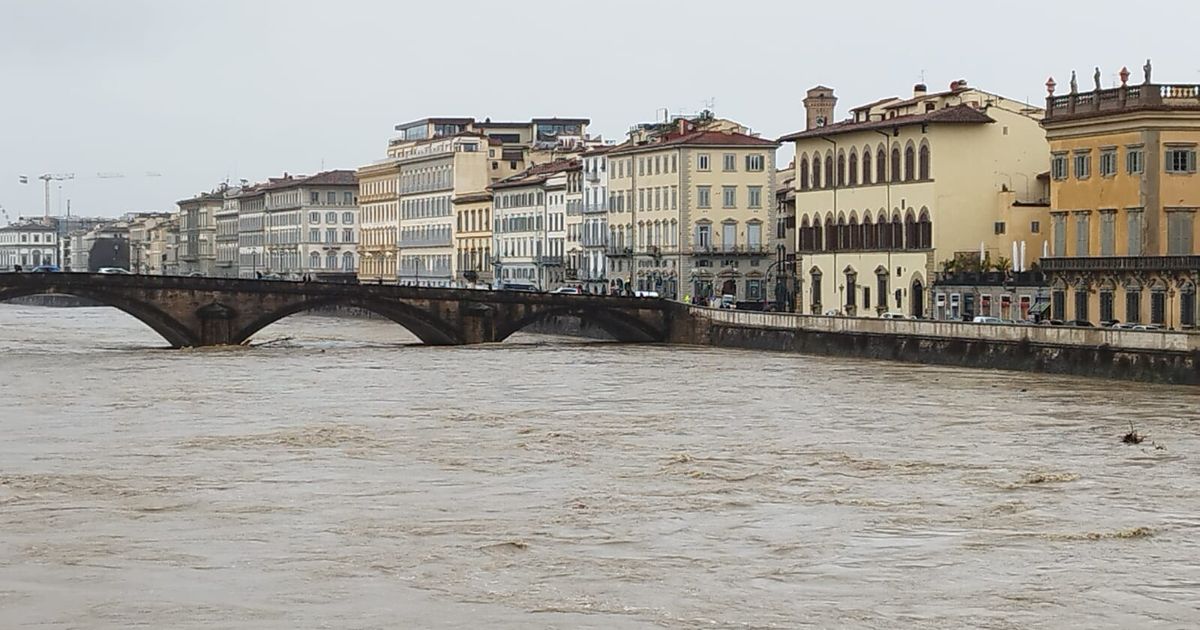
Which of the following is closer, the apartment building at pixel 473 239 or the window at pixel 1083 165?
the window at pixel 1083 165

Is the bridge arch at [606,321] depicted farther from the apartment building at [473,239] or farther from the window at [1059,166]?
the apartment building at [473,239]

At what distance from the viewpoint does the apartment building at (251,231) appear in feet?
563

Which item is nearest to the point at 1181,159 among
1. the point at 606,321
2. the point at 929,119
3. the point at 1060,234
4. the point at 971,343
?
the point at 1060,234

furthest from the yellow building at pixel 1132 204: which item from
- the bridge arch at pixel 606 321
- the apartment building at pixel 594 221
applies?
the apartment building at pixel 594 221

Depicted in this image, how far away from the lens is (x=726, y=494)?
34.0 meters

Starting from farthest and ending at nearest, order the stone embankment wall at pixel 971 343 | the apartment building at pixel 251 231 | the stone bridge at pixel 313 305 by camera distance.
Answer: the apartment building at pixel 251 231 → the stone bridge at pixel 313 305 → the stone embankment wall at pixel 971 343

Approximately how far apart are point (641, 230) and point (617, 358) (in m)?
33.7

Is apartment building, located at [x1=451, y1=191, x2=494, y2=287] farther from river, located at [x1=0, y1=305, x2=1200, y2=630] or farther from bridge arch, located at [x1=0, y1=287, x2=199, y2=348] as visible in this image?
river, located at [x1=0, y1=305, x2=1200, y2=630]

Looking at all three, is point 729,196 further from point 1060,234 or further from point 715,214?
point 1060,234

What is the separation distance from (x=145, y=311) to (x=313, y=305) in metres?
5.34

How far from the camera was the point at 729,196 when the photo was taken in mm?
97875

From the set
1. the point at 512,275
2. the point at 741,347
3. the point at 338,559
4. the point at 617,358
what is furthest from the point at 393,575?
the point at 512,275

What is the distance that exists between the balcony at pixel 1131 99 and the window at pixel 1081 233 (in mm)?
2597

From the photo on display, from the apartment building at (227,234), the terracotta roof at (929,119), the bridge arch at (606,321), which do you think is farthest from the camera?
the apartment building at (227,234)
